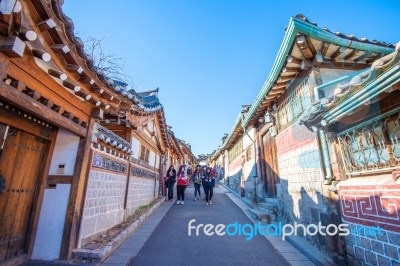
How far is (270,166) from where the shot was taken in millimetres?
8742

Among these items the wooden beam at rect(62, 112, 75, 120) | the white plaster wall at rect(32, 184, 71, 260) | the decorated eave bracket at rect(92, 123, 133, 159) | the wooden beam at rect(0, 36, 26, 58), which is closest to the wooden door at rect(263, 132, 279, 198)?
the decorated eave bracket at rect(92, 123, 133, 159)

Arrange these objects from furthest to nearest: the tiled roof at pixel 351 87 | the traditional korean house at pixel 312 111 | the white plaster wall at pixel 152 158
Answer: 1. the white plaster wall at pixel 152 158
2. the traditional korean house at pixel 312 111
3. the tiled roof at pixel 351 87

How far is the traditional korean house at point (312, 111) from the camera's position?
4420 millimetres

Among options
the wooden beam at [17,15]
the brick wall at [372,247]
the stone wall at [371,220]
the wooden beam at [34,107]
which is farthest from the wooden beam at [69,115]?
the brick wall at [372,247]

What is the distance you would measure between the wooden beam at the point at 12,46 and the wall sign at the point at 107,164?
303cm

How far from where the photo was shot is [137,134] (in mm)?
8633

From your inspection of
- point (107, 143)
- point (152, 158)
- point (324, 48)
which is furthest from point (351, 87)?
point (152, 158)

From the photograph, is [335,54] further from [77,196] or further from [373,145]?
[77,196]

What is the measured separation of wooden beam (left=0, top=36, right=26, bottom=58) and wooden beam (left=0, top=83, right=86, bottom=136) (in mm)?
410

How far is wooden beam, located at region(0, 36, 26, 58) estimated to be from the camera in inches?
93.4

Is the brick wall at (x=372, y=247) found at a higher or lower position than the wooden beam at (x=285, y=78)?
lower

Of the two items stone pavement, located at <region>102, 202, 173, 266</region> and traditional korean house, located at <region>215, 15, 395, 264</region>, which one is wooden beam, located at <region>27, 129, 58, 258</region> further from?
traditional korean house, located at <region>215, 15, 395, 264</region>

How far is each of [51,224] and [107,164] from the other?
1.93 m

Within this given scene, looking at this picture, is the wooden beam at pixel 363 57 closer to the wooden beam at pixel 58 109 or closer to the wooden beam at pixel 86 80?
the wooden beam at pixel 86 80
